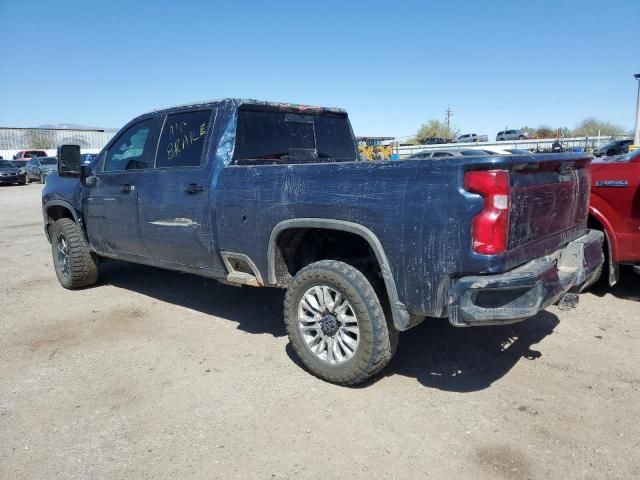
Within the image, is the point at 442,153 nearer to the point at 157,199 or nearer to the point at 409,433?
the point at 157,199

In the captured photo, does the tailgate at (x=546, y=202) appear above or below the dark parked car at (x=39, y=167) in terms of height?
below

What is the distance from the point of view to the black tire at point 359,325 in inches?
130

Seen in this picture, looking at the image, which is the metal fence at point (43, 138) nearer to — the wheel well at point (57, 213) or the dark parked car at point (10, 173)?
the dark parked car at point (10, 173)

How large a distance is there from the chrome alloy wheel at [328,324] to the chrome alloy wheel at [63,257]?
12.3 feet

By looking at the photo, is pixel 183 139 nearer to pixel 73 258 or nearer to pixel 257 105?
pixel 257 105

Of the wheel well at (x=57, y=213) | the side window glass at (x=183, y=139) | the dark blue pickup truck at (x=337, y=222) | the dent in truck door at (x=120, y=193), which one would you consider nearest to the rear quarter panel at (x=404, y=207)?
the dark blue pickup truck at (x=337, y=222)

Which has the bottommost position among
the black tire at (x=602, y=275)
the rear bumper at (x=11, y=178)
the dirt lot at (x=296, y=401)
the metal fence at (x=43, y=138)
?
the dirt lot at (x=296, y=401)

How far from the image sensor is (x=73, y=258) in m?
5.96

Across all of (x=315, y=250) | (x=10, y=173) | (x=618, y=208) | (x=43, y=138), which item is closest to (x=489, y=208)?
(x=315, y=250)

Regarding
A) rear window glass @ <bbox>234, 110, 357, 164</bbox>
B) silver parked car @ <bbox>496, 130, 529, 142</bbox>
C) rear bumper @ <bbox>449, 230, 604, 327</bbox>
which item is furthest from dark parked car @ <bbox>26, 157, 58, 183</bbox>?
silver parked car @ <bbox>496, 130, 529, 142</bbox>

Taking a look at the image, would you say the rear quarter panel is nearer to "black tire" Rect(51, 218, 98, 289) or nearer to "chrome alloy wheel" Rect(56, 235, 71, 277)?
"black tire" Rect(51, 218, 98, 289)

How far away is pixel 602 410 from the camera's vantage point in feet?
10.4

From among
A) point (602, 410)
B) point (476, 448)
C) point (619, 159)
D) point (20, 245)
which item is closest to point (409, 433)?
point (476, 448)

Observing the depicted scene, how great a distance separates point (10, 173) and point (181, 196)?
30.1m
